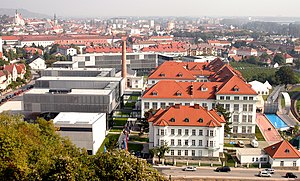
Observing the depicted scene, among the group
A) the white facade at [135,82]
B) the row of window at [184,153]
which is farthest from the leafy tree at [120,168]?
the white facade at [135,82]

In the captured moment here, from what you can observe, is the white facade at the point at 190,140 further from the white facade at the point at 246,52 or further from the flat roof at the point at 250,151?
the white facade at the point at 246,52

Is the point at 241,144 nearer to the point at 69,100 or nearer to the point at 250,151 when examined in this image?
the point at 250,151

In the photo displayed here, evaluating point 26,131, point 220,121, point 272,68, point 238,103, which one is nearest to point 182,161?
point 220,121

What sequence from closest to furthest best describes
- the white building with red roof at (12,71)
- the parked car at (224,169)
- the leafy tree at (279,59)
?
the parked car at (224,169) → the white building with red roof at (12,71) → the leafy tree at (279,59)

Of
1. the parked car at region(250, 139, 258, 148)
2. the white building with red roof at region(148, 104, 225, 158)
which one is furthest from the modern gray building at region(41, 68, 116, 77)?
the parked car at region(250, 139, 258, 148)

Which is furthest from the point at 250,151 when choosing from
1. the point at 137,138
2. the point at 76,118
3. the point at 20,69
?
the point at 20,69

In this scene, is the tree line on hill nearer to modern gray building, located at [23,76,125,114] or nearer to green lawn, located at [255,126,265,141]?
modern gray building, located at [23,76,125,114]
